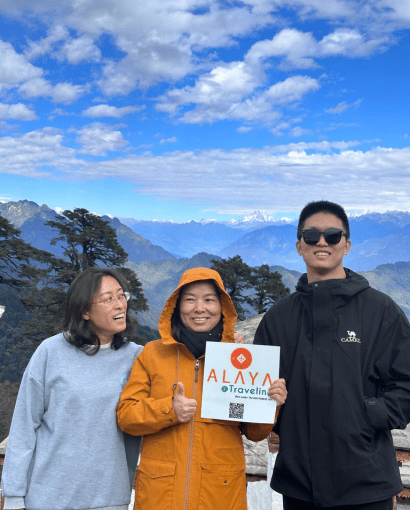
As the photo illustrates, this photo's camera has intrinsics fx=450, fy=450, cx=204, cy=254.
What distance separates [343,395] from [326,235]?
111 centimetres

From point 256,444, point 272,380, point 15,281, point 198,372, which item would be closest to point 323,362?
point 272,380

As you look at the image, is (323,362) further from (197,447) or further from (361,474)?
(197,447)

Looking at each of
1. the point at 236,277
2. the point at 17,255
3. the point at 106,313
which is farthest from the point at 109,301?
the point at 236,277

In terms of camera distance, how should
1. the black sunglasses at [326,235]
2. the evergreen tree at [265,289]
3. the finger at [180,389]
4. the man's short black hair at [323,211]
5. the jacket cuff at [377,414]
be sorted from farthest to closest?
1. the evergreen tree at [265,289]
2. the man's short black hair at [323,211]
3. the black sunglasses at [326,235]
4. the finger at [180,389]
5. the jacket cuff at [377,414]

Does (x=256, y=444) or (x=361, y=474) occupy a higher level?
(x=361, y=474)

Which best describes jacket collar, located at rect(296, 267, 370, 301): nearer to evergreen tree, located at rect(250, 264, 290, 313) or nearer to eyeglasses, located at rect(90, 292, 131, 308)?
eyeglasses, located at rect(90, 292, 131, 308)

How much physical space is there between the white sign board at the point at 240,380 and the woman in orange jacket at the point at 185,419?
77 mm

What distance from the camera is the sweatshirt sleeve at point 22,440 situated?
2941 mm

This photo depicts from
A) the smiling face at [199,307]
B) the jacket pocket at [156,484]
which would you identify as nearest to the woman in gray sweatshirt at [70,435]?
the jacket pocket at [156,484]

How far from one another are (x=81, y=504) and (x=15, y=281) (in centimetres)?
3300

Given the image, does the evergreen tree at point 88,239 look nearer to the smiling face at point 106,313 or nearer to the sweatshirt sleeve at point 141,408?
the smiling face at point 106,313

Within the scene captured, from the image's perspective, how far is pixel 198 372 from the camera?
3.08 m

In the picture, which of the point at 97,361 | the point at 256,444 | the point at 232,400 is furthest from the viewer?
the point at 256,444

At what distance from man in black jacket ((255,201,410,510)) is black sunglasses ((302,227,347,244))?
26 millimetres
